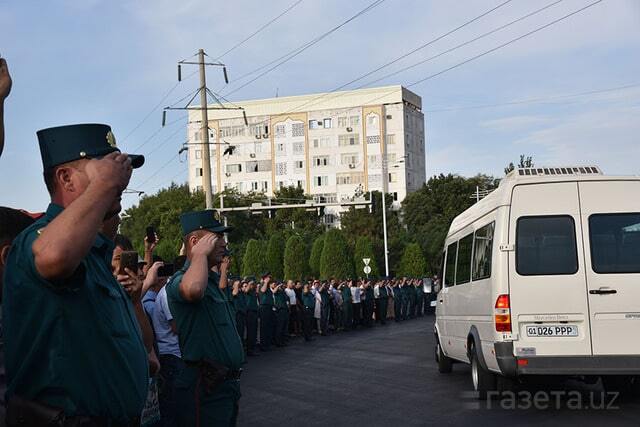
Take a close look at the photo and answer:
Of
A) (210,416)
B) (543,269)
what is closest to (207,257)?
(210,416)

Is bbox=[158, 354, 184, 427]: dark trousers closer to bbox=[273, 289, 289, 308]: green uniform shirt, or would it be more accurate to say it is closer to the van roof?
the van roof

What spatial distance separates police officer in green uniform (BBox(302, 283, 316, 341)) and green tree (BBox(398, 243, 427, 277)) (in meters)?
27.4

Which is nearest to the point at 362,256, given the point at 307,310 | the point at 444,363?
the point at 307,310

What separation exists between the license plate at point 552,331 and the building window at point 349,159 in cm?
10406

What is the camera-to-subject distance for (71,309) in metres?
3.46

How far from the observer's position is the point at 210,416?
20.2 feet

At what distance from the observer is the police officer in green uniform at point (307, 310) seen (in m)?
29.2

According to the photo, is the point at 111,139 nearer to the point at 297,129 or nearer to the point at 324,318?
the point at 324,318

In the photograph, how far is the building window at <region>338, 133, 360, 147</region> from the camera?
375 ft

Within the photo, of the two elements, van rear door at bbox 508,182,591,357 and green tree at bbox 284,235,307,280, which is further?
green tree at bbox 284,235,307,280

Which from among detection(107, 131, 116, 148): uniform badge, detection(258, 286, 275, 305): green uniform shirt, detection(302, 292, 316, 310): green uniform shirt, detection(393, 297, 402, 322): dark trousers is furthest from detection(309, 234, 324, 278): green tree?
detection(107, 131, 116, 148): uniform badge

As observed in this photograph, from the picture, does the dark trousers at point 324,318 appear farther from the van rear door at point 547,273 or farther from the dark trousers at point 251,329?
the van rear door at point 547,273

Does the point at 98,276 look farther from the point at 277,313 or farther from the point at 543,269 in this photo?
the point at 277,313

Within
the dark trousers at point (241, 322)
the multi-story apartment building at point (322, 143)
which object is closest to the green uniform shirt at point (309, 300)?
the dark trousers at point (241, 322)
